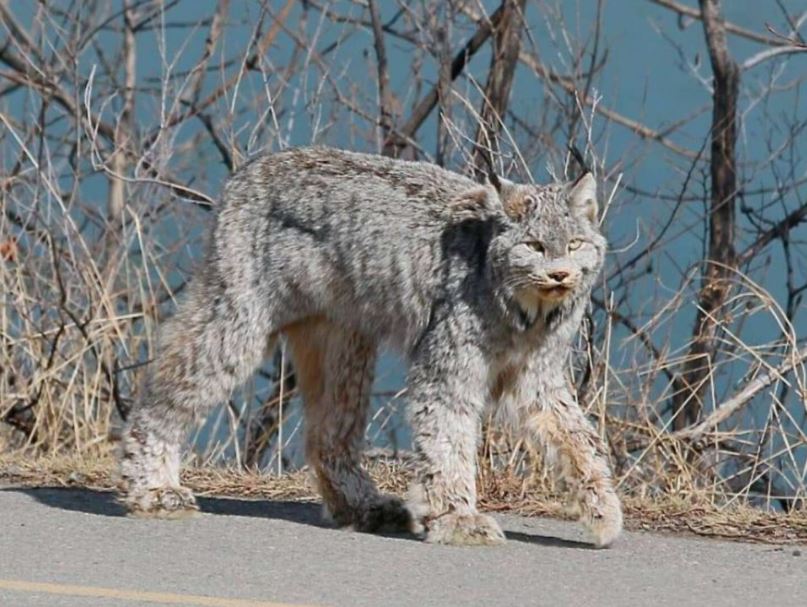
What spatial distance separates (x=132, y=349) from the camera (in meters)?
12.1

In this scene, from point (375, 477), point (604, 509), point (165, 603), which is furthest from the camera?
point (375, 477)

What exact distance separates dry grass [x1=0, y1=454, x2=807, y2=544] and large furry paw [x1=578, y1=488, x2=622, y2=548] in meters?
0.66

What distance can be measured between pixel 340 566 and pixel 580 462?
129 cm

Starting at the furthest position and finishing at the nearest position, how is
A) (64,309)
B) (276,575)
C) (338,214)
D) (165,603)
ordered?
(64,309)
(338,214)
(276,575)
(165,603)

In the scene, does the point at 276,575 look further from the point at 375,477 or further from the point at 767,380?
the point at 767,380

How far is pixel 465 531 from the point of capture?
7.88m

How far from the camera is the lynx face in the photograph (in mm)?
7953

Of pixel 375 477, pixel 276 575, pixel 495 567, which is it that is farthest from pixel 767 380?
pixel 276 575

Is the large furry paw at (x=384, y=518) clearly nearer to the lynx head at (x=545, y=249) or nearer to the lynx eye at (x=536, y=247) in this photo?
the lynx head at (x=545, y=249)

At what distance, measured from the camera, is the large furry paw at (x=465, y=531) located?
7.88 metres

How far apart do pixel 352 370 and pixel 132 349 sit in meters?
3.54

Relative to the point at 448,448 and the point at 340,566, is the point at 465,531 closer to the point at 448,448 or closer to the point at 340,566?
the point at 448,448

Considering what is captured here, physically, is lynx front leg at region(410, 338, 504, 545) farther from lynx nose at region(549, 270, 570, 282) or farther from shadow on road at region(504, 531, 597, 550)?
lynx nose at region(549, 270, 570, 282)

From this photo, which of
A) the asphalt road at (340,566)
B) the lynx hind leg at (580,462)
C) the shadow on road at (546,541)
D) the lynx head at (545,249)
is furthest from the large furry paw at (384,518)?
the lynx head at (545,249)
